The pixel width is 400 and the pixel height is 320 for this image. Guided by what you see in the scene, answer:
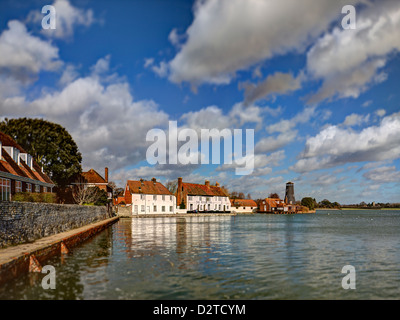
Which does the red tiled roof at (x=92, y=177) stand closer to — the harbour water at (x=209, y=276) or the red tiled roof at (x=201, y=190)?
the red tiled roof at (x=201, y=190)

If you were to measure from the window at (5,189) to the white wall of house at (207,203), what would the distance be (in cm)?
7072

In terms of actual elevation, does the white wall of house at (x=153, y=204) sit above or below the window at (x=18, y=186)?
below

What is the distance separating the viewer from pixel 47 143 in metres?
57.2

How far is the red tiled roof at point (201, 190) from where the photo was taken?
10388 centimetres

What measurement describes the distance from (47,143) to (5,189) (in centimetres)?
2561

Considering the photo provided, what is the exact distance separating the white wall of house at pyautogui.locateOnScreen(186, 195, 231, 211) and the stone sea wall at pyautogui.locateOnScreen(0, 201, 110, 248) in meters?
73.5

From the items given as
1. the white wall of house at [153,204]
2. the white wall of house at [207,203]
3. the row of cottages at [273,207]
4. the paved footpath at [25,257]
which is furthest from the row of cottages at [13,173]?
the row of cottages at [273,207]

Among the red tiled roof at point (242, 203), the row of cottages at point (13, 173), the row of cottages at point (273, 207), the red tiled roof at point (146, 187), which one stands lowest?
the row of cottages at point (273, 207)

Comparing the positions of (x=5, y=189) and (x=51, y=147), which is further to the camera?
(x=51, y=147)

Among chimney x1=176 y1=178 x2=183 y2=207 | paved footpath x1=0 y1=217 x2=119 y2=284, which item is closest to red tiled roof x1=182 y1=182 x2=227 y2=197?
chimney x1=176 y1=178 x2=183 y2=207

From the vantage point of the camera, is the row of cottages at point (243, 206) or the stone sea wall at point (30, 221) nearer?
the stone sea wall at point (30, 221)

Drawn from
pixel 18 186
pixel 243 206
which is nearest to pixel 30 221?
pixel 18 186

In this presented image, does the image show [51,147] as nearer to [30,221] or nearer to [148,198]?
[148,198]
